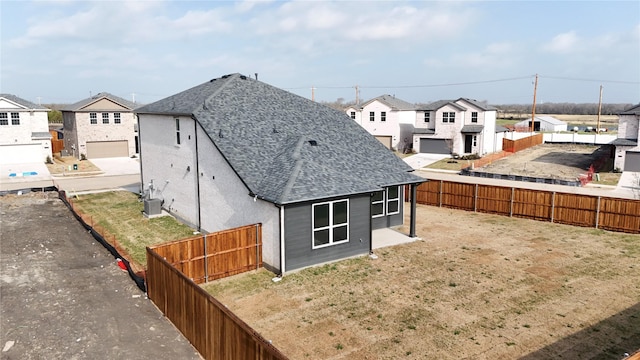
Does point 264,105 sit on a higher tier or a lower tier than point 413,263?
higher

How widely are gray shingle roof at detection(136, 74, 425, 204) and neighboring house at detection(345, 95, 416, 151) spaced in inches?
1280

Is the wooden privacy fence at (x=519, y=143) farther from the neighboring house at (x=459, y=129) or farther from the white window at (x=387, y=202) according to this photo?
the white window at (x=387, y=202)

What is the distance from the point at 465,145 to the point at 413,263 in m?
39.1

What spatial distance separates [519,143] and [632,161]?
60.6 feet

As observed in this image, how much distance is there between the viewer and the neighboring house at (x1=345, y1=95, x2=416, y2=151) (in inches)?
2328

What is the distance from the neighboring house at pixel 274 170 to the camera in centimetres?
1780

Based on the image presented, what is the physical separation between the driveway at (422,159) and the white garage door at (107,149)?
32960 millimetres

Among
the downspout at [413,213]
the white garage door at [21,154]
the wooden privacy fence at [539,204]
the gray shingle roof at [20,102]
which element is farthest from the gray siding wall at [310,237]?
the gray shingle roof at [20,102]

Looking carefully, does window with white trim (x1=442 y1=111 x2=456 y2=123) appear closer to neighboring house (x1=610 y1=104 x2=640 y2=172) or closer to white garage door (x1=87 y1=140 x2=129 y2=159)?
neighboring house (x1=610 y1=104 x2=640 y2=172)

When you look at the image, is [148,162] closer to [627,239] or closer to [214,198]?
[214,198]

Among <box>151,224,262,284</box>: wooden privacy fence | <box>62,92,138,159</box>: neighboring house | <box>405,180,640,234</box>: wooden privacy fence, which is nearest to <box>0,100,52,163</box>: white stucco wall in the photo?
<box>62,92,138,159</box>: neighboring house

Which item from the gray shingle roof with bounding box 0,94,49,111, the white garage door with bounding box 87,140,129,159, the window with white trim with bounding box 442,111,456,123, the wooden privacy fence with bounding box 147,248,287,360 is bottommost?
the wooden privacy fence with bounding box 147,248,287,360

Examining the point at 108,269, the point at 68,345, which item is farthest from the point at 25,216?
the point at 68,345

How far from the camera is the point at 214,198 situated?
854 inches
